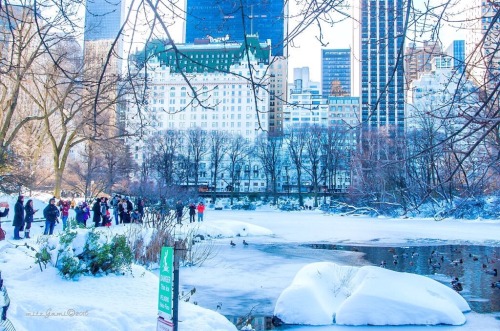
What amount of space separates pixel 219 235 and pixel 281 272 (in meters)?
10.1

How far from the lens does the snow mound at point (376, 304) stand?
7.20m

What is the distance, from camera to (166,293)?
3.71 m

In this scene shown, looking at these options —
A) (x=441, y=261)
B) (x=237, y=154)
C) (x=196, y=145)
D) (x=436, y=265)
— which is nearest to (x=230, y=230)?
(x=441, y=261)

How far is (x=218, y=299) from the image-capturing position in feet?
28.3

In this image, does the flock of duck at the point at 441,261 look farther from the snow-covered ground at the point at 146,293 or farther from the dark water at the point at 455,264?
the snow-covered ground at the point at 146,293

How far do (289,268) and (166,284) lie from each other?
348 inches

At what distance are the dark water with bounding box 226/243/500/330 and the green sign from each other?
321 cm

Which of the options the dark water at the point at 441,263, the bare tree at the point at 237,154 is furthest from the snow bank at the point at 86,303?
the bare tree at the point at 237,154

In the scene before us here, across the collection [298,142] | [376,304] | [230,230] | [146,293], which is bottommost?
[230,230]

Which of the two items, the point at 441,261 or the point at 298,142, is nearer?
the point at 441,261

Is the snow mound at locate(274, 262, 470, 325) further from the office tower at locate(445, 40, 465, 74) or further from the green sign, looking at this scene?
the green sign

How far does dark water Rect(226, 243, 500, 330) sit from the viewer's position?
27.7 feet

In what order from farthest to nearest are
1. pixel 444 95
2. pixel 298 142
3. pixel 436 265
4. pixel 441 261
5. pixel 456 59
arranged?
1. pixel 298 142
2. pixel 441 261
3. pixel 436 265
4. pixel 444 95
5. pixel 456 59

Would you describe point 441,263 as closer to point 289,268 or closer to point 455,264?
point 455,264
